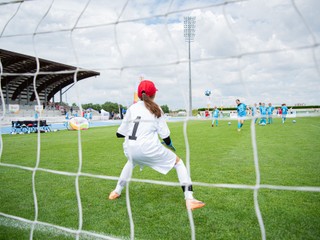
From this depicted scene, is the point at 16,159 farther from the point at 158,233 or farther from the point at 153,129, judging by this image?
the point at 158,233

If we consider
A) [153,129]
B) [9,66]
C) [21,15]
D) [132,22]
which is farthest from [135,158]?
[9,66]

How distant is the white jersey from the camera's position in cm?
297

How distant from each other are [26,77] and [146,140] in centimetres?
3747

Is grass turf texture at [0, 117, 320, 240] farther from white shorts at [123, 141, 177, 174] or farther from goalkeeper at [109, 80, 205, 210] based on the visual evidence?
white shorts at [123, 141, 177, 174]

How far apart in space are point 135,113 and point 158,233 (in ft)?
4.31

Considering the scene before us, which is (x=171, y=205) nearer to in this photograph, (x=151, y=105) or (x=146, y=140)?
(x=146, y=140)

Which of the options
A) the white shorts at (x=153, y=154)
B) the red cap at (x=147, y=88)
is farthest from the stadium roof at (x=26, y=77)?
the white shorts at (x=153, y=154)

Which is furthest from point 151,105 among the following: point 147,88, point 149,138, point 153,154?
point 153,154

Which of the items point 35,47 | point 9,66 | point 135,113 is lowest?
point 135,113

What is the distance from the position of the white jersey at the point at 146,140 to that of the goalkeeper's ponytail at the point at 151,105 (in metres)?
0.05

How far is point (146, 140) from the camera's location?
2.96 metres

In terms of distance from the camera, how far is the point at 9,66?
88.4 feet

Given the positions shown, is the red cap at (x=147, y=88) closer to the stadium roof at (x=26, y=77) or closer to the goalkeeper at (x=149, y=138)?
the goalkeeper at (x=149, y=138)

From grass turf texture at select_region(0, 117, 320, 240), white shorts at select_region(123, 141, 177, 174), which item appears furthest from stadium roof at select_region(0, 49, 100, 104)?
white shorts at select_region(123, 141, 177, 174)
